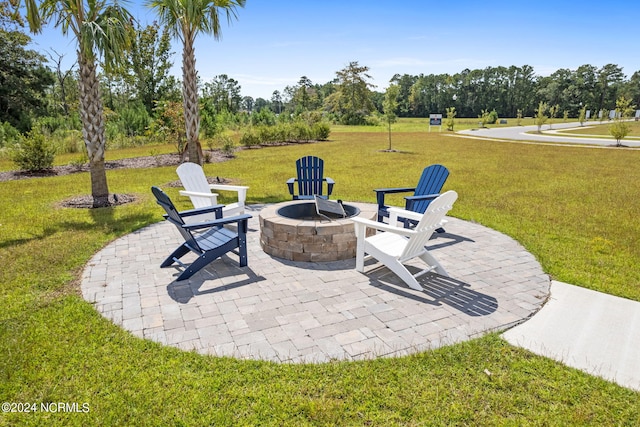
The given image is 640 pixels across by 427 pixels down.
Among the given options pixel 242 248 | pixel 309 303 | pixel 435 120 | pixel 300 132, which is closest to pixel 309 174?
pixel 242 248

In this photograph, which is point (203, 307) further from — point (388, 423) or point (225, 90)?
point (225, 90)

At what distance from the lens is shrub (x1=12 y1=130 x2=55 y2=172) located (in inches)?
452

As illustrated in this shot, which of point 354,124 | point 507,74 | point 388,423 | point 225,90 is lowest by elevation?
point 388,423

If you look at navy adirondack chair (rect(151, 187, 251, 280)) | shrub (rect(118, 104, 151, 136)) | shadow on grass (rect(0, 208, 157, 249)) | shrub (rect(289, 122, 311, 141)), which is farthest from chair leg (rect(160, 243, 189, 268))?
shrub (rect(289, 122, 311, 141))

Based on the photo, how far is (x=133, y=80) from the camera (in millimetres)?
27750

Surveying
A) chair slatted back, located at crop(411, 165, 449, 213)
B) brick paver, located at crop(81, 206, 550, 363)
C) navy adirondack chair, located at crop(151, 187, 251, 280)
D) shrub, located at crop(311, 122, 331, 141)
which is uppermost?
shrub, located at crop(311, 122, 331, 141)

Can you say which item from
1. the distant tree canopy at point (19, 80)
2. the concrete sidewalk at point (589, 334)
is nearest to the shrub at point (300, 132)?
the distant tree canopy at point (19, 80)

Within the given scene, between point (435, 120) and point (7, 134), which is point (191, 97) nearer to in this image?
point (7, 134)

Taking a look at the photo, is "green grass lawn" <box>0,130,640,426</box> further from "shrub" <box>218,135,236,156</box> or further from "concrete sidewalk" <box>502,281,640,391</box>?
"shrub" <box>218,135,236,156</box>

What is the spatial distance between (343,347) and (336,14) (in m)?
14.6

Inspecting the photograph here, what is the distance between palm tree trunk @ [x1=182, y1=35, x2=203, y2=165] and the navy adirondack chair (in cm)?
522

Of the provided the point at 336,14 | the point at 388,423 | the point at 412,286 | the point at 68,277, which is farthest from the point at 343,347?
the point at 336,14

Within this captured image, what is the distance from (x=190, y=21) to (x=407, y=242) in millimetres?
7473

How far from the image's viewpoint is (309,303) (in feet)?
11.7
